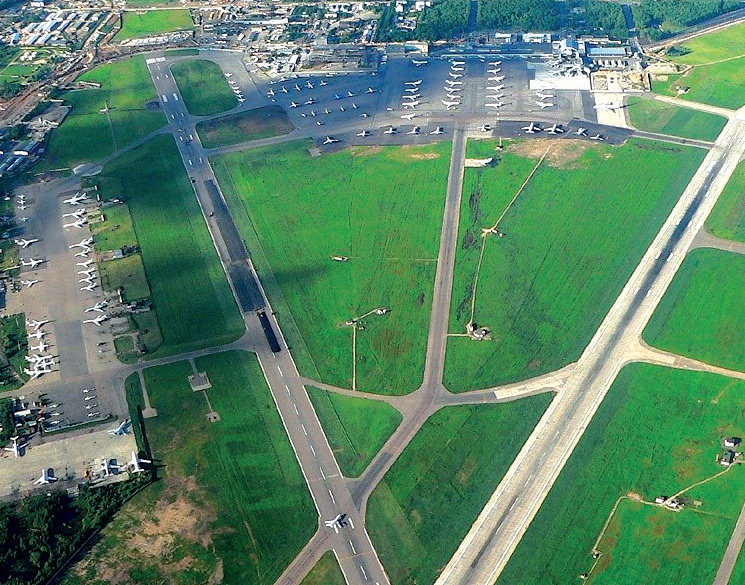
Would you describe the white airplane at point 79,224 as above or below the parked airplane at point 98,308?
above

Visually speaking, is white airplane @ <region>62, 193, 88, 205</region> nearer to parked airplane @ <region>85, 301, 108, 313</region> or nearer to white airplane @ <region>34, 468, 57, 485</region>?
parked airplane @ <region>85, 301, 108, 313</region>

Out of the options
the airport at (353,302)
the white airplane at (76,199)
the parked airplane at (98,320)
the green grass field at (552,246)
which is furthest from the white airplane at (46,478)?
the white airplane at (76,199)

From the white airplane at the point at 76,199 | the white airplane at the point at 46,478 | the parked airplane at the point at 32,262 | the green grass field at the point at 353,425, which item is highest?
the white airplane at the point at 76,199

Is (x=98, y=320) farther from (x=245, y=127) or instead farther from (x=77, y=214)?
(x=245, y=127)

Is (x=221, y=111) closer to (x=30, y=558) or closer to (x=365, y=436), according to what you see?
(x=365, y=436)

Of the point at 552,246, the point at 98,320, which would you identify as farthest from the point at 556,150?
the point at 98,320

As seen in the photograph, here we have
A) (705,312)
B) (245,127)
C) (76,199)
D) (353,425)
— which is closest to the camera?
(353,425)

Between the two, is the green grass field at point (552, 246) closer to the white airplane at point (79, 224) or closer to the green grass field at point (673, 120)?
the green grass field at point (673, 120)
